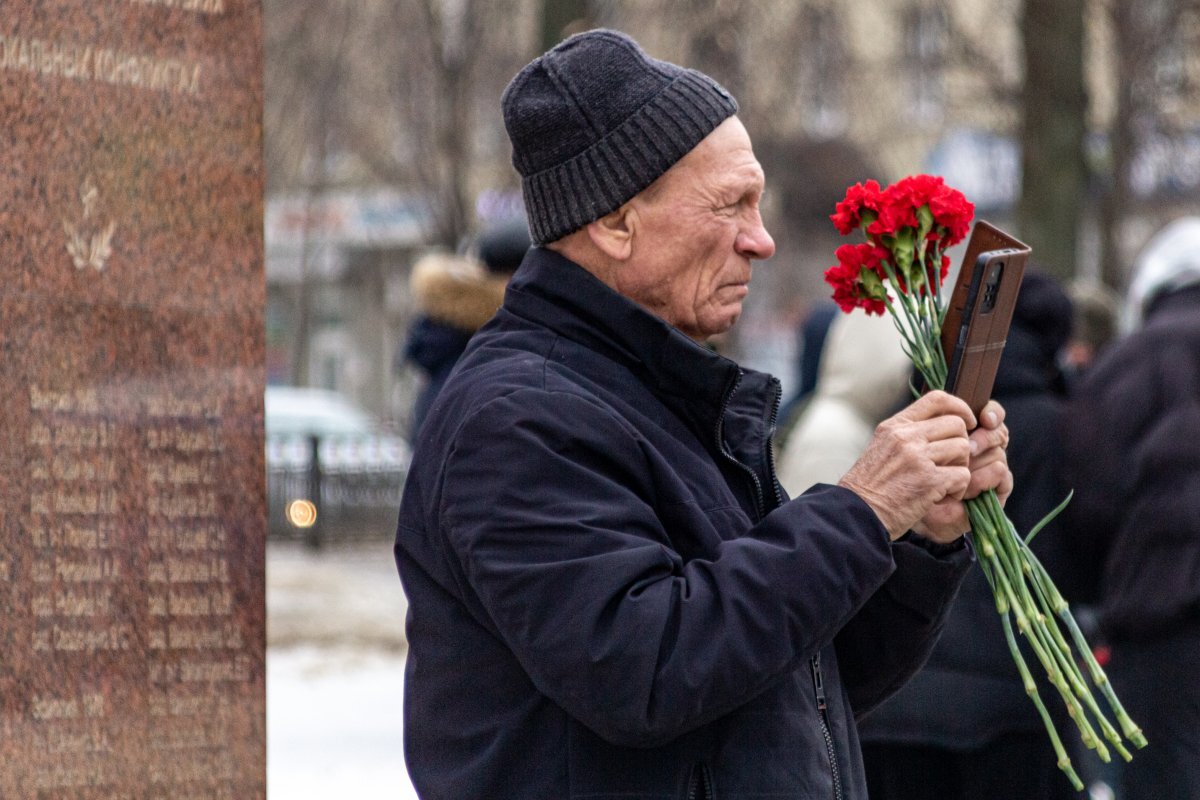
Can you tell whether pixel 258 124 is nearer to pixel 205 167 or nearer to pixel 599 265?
pixel 205 167

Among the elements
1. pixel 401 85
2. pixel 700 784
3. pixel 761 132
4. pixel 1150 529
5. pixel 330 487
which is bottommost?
pixel 330 487

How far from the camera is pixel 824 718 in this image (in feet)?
7.93

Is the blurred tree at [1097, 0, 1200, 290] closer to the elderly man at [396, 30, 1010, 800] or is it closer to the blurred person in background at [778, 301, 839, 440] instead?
the blurred person in background at [778, 301, 839, 440]

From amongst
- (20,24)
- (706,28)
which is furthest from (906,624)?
(706,28)

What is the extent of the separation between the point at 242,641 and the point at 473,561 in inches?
36.5

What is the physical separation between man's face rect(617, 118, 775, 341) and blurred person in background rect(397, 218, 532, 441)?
2.82m

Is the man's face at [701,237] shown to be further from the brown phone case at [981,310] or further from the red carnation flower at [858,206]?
the brown phone case at [981,310]

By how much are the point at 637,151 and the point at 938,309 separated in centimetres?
52

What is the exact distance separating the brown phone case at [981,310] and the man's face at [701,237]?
28 cm

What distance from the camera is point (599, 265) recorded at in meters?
2.50

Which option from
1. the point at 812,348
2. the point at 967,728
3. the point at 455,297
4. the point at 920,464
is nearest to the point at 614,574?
the point at 920,464

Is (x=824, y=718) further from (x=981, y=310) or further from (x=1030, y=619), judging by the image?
(x=981, y=310)

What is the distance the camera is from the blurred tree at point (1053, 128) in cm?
1151

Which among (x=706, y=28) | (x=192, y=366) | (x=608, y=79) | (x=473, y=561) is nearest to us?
(x=473, y=561)
